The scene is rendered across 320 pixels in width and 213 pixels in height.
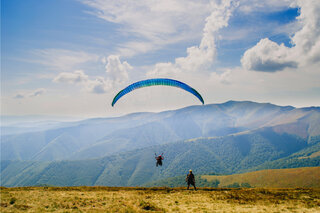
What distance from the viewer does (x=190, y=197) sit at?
16.5 m

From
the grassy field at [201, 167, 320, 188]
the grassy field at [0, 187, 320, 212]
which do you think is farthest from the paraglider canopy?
the grassy field at [201, 167, 320, 188]

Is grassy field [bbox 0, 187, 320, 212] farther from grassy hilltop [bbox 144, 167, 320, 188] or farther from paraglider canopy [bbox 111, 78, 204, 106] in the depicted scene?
grassy hilltop [bbox 144, 167, 320, 188]

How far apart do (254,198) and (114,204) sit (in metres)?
A: 12.2

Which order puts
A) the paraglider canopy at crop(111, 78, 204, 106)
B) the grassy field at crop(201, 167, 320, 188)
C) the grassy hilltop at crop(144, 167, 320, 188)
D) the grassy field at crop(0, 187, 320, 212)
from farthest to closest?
the grassy hilltop at crop(144, 167, 320, 188), the grassy field at crop(201, 167, 320, 188), the paraglider canopy at crop(111, 78, 204, 106), the grassy field at crop(0, 187, 320, 212)

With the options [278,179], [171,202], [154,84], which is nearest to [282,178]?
[278,179]

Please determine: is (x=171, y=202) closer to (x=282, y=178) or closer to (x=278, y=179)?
(x=278, y=179)

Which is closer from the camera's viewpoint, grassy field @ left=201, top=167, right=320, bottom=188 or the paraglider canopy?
the paraglider canopy

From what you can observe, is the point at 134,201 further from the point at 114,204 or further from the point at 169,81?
the point at 169,81

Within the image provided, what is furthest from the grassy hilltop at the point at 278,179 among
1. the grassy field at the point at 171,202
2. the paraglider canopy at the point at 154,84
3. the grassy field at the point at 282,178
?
the paraglider canopy at the point at 154,84

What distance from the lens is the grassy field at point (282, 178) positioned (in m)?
125

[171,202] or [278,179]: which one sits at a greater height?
[171,202]

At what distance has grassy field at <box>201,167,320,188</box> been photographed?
4921 inches

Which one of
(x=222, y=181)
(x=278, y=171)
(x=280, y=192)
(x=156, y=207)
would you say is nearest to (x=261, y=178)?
(x=278, y=171)

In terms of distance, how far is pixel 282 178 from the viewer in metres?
140
